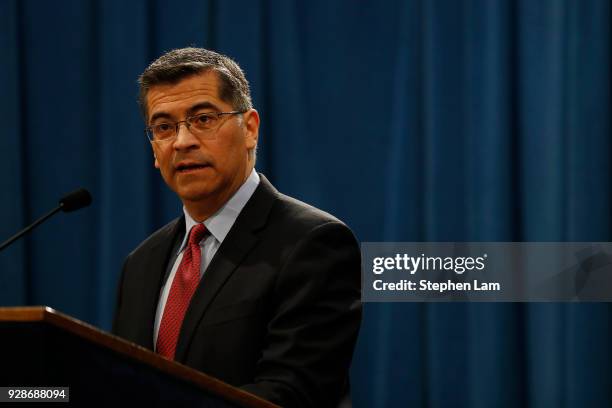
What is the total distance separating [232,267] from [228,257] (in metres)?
0.03

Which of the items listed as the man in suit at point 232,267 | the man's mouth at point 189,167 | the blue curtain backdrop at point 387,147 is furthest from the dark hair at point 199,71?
the blue curtain backdrop at point 387,147

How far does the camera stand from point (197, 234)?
1.72 m

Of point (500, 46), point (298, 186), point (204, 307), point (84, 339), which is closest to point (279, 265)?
point (204, 307)

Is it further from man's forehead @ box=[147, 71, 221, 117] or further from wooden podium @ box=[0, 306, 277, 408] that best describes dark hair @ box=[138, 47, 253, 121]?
wooden podium @ box=[0, 306, 277, 408]

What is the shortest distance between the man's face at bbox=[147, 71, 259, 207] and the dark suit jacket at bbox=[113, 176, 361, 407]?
108 mm

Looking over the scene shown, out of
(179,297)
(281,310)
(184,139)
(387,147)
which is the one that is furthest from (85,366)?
(387,147)

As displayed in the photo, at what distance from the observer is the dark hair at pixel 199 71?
171cm

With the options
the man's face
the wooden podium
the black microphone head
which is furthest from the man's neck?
the wooden podium

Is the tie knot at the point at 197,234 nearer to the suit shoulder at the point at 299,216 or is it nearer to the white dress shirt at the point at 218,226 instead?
the white dress shirt at the point at 218,226

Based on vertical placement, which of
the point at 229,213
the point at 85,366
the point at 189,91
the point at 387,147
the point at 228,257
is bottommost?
the point at 85,366

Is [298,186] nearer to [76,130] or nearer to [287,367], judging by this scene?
[76,130]

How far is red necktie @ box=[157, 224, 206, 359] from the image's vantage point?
1.61 metres

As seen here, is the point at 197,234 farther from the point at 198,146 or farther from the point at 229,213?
the point at 198,146

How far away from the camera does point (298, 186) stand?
2.98 meters
